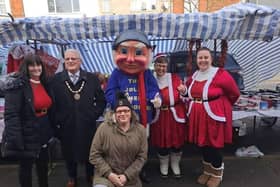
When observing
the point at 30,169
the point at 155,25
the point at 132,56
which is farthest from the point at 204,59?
the point at 30,169

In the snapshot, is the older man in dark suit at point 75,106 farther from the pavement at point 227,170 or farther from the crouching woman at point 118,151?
the pavement at point 227,170

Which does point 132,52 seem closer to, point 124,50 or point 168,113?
point 124,50

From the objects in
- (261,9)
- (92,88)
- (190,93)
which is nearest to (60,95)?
(92,88)

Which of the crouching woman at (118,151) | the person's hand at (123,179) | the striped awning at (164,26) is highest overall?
the striped awning at (164,26)

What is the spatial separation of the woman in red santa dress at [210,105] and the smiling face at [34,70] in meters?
Answer: 1.55

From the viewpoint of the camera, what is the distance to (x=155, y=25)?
3.39 m

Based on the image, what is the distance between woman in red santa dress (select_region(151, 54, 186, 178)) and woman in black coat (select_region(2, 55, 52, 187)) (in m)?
1.20

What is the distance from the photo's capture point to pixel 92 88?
3271 millimetres

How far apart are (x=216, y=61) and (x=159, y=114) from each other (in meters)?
1.18

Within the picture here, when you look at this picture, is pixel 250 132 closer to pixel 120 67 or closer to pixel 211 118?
pixel 211 118

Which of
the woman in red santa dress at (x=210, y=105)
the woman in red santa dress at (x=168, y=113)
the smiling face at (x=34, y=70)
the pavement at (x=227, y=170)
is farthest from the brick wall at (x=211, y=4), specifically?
the smiling face at (x=34, y=70)

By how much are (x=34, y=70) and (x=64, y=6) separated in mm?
12651

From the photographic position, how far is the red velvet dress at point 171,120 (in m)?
3.49

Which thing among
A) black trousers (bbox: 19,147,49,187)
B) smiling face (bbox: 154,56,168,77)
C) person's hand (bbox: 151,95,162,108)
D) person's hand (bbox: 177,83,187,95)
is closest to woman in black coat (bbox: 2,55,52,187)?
black trousers (bbox: 19,147,49,187)
